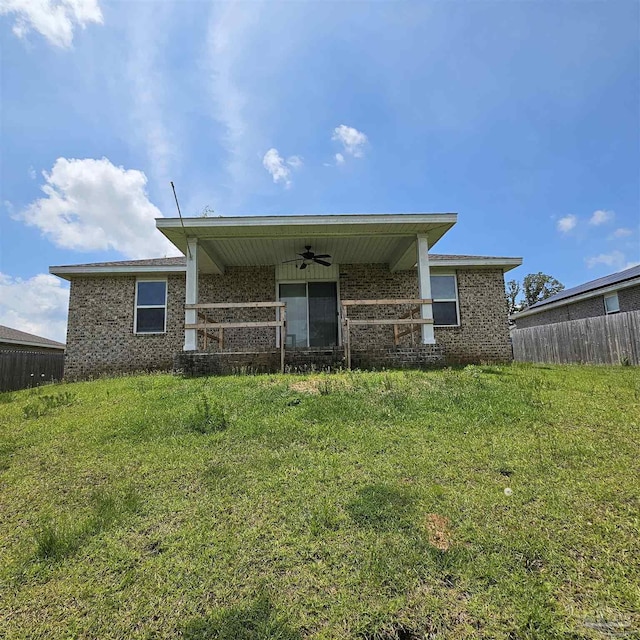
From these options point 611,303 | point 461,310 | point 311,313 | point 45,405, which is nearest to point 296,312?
point 311,313

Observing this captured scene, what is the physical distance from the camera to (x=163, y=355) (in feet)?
39.0

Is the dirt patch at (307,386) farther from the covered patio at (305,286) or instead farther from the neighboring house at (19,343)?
the neighboring house at (19,343)

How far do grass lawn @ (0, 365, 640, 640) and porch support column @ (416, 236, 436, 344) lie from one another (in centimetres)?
418

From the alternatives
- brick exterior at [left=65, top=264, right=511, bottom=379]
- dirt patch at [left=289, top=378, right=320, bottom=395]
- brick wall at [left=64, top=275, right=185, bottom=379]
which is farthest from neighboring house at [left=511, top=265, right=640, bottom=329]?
brick wall at [left=64, top=275, right=185, bottom=379]

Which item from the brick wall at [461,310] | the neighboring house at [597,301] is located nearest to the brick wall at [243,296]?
the brick wall at [461,310]

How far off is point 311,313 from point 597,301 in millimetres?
13273

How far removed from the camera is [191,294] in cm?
912

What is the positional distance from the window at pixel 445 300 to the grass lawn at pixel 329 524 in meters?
7.35

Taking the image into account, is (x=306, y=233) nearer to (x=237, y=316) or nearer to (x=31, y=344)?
(x=237, y=316)

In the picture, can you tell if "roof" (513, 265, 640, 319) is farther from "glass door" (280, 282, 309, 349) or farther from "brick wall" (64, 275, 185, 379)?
"brick wall" (64, 275, 185, 379)

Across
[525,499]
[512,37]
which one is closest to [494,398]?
[525,499]

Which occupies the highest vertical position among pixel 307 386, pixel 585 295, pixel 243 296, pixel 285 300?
pixel 585 295

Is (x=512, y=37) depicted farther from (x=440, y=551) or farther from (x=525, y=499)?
(x=440, y=551)

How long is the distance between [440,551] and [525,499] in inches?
36.1
